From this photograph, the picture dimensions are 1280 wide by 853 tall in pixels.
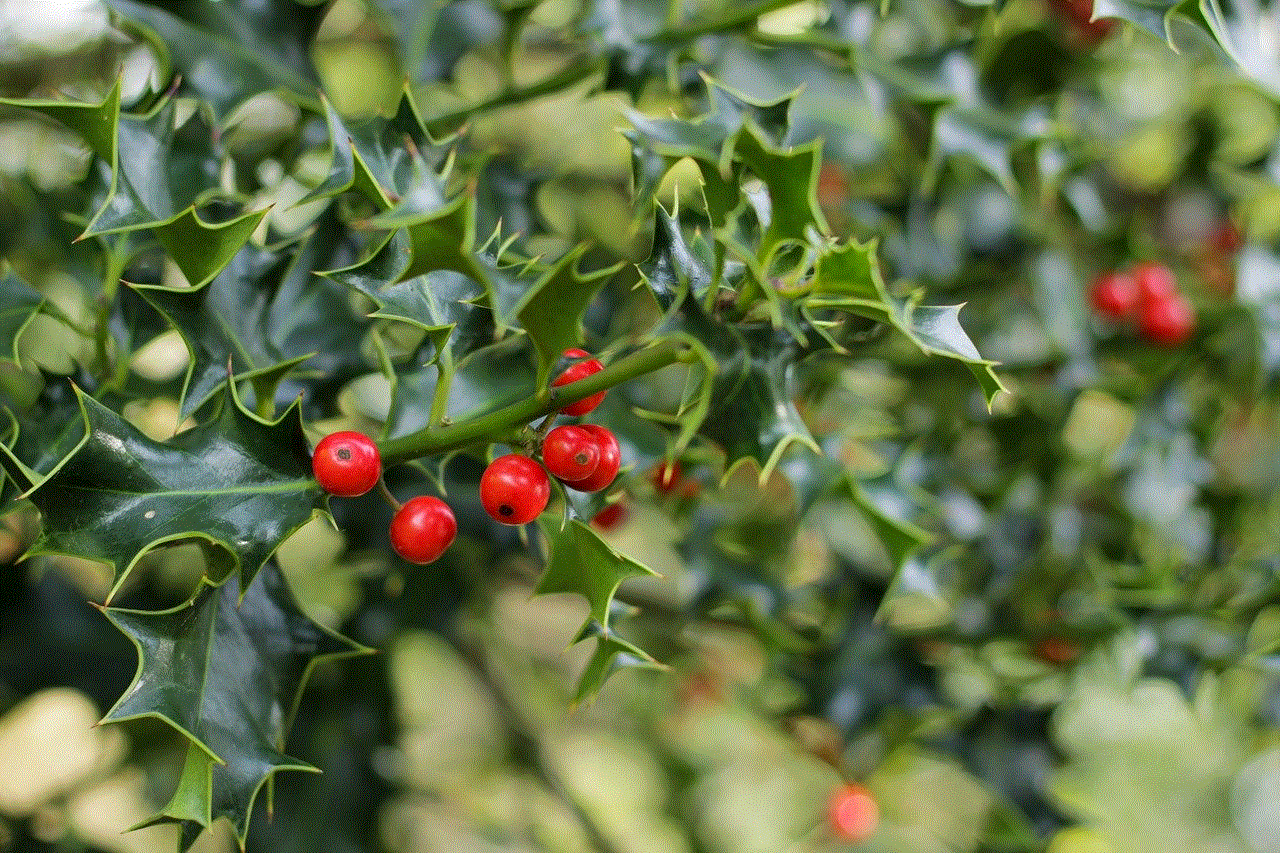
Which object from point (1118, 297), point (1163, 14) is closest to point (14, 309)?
point (1163, 14)

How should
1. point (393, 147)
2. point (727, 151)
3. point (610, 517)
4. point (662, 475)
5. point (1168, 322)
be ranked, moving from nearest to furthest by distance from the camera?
point (727, 151) < point (393, 147) < point (662, 475) < point (610, 517) < point (1168, 322)

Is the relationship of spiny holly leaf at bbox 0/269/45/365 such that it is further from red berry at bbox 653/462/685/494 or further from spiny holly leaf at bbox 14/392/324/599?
red berry at bbox 653/462/685/494

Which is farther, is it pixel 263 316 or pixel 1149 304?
pixel 1149 304

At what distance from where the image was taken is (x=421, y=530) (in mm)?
770

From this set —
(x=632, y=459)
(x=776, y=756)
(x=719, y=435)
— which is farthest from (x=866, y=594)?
(x=776, y=756)

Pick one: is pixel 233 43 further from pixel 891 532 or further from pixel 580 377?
pixel 891 532

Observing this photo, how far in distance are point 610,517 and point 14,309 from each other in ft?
2.04

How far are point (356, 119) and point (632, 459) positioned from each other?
537mm

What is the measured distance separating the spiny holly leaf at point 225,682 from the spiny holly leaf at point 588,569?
19 cm

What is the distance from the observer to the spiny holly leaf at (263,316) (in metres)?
0.85

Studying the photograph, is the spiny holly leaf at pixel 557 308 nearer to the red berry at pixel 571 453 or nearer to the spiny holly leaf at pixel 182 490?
the red berry at pixel 571 453

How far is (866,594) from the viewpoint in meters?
1.50

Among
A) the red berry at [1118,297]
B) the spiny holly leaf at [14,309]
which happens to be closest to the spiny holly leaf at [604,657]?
the spiny holly leaf at [14,309]

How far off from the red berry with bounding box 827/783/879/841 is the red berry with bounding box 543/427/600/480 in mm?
1062
